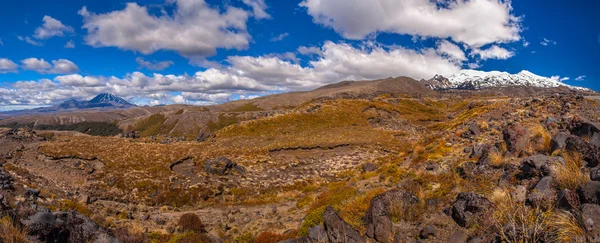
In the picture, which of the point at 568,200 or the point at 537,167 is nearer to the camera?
the point at 568,200

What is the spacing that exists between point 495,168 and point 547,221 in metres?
6.57

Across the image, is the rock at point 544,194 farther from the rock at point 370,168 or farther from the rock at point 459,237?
the rock at point 370,168

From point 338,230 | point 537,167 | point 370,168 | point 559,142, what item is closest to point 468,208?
point 537,167

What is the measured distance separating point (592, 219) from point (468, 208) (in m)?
3.37

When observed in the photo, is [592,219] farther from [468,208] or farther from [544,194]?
[468,208]

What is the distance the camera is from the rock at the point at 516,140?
42.3ft

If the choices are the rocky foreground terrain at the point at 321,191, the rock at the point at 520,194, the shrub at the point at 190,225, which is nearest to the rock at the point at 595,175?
the rocky foreground terrain at the point at 321,191

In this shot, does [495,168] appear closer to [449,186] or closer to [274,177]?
[449,186]

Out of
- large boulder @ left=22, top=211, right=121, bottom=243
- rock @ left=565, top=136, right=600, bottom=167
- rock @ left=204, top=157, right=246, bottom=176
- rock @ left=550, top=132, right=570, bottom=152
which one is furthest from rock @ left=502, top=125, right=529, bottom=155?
rock @ left=204, top=157, right=246, bottom=176

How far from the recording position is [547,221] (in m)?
6.00

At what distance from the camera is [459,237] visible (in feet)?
27.0

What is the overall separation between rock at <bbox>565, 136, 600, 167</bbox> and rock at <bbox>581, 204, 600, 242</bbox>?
4.10 meters

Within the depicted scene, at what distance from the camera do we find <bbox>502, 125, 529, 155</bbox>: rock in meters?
12.9

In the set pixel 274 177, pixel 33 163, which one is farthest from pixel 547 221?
pixel 33 163
